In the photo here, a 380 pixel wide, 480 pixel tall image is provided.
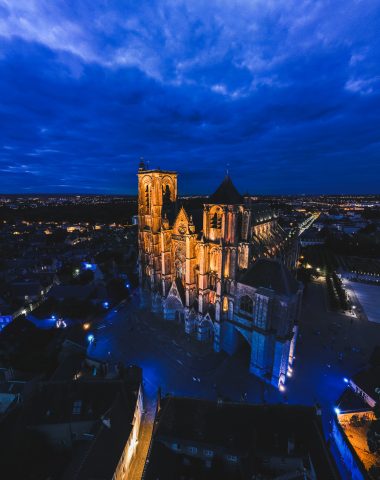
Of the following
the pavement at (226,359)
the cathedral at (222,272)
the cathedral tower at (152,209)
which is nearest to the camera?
the pavement at (226,359)

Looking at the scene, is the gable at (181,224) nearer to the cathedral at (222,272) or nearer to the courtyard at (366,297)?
the cathedral at (222,272)

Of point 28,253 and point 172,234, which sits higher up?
point 172,234

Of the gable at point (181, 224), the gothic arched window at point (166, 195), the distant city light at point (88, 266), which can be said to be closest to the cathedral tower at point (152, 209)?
the gothic arched window at point (166, 195)

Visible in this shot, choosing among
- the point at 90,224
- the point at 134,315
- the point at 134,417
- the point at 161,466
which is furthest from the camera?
the point at 90,224

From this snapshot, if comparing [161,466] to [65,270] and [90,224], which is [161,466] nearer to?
[65,270]

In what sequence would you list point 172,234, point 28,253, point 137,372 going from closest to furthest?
point 137,372
point 172,234
point 28,253

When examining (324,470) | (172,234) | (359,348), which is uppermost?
(172,234)

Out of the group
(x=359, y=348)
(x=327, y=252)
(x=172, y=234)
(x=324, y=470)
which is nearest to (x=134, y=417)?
(x=324, y=470)
